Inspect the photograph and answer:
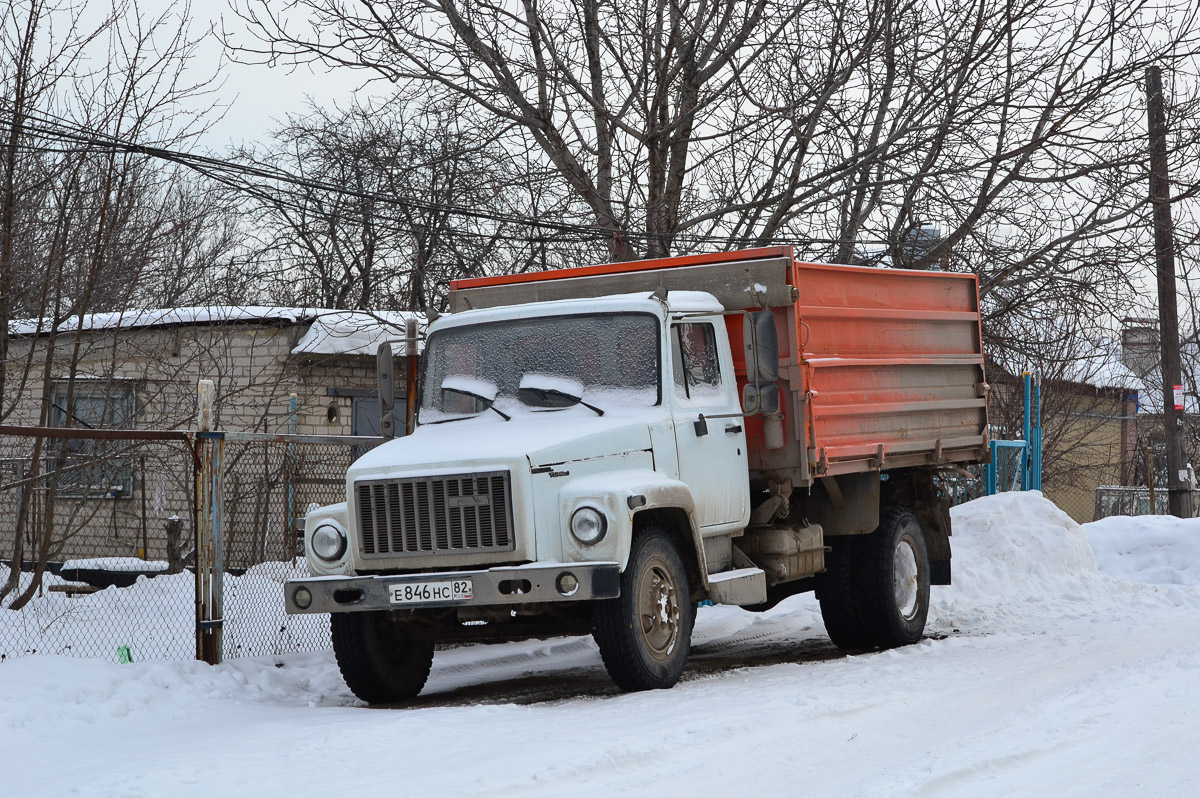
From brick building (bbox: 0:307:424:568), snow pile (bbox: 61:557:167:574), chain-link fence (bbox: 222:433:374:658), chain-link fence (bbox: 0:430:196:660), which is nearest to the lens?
chain-link fence (bbox: 222:433:374:658)

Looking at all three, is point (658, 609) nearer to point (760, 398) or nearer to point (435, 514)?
point (435, 514)

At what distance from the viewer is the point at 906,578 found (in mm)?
10805

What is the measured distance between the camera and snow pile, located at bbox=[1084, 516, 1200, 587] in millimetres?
15039

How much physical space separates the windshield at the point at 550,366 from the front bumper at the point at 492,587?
4.39 feet

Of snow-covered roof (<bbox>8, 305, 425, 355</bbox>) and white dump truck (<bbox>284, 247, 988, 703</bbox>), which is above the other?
snow-covered roof (<bbox>8, 305, 425, 355</bbox>)

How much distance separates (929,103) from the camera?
1512 centimetres

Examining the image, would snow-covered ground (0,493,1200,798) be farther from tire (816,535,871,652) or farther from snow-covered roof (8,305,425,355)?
snow-covered roof (8,305,425,355)

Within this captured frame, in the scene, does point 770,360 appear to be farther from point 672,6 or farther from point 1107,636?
point 672,6

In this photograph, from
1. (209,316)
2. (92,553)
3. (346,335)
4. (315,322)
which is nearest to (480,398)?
(346,335)

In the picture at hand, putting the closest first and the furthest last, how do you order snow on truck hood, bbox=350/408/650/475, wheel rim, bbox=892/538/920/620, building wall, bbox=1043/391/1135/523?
snow on truck hood, bbox=350/408/650/475
wheel rim, bbox=892/538/920/620
building wall, bbox=1043/391/1135/523

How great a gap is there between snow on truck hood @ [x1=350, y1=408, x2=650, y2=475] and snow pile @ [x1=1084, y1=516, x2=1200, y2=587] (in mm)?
9236

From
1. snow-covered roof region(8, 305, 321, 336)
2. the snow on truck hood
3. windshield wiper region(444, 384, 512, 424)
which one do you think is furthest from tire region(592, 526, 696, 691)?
snow-covered roof region(8, 305, 321, 336)

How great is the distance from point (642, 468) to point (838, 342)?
243 cm

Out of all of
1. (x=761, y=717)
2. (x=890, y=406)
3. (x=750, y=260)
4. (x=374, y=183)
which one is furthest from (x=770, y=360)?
(x=374, y=183)
